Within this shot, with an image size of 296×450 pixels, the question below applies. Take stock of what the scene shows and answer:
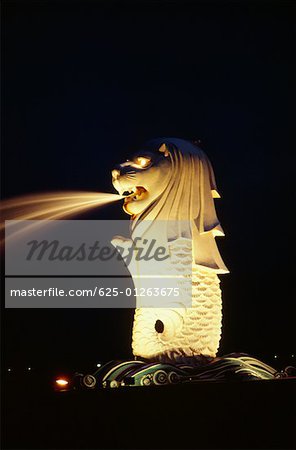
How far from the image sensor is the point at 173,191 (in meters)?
10.3

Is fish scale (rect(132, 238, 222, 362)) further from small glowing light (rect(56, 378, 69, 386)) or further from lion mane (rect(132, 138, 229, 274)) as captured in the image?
small glowing light (rect(56, 378, 69, 386))

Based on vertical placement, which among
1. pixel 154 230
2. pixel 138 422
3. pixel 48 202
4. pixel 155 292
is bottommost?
pixel 138 422

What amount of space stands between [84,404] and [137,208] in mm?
3042

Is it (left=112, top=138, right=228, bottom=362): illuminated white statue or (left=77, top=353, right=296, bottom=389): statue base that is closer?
(left=77, top=353, right=296, bottom=389): statue base

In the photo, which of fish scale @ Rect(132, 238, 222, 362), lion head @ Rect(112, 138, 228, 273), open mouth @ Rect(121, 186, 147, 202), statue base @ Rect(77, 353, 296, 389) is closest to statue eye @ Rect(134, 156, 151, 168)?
lion head @ Rect(112, 138, 228, 273)

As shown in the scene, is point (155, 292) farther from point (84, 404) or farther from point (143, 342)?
point (84, 404)

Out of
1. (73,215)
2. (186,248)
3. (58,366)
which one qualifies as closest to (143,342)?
(186,248)

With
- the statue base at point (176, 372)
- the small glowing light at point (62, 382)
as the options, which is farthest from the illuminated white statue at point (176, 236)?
the small glowing light at point (62, 382)

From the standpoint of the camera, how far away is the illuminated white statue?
32.4ft

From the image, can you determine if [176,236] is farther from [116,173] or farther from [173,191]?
[116,173]

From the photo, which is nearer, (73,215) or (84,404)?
(84,404)

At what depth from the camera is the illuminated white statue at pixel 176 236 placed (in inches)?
389

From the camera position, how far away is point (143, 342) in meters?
9.84

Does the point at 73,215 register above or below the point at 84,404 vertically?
above
